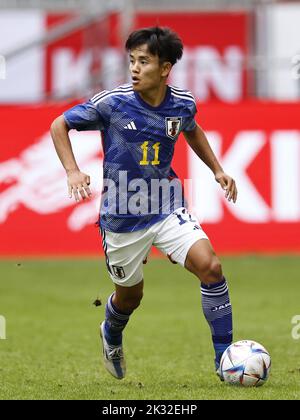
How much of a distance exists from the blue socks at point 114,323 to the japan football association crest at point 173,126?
1335 mm

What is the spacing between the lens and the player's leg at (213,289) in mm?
7590

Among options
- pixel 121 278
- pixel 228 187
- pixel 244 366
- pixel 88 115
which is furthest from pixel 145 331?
pixel 88 115

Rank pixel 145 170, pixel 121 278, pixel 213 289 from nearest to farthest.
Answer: pixel 213 289
pixel 145 170
pixel 121 278

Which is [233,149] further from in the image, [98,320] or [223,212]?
[98,320]

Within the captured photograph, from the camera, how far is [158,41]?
7.84m

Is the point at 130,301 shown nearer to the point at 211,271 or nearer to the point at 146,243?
the point at 146,243

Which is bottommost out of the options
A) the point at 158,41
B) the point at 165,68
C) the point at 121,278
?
the point at 121,278

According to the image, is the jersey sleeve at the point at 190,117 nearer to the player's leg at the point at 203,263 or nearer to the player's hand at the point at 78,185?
the player's leg at the point at 203,263

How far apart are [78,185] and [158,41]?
4.14 ft

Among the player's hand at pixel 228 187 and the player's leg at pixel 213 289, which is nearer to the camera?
the player's leg at pixel 213 289

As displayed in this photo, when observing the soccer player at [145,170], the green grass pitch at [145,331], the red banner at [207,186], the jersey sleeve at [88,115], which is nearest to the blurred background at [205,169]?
the red banner at [207,186]

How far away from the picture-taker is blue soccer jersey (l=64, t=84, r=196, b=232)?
7.88m
